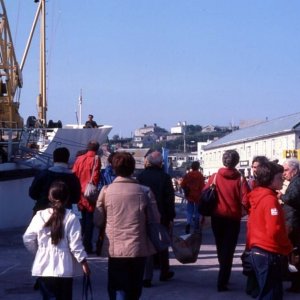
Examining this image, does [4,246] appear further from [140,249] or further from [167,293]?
[140,249]

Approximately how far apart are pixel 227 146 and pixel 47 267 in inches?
2522

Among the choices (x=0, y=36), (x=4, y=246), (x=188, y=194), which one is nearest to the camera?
(x=4, y=246)

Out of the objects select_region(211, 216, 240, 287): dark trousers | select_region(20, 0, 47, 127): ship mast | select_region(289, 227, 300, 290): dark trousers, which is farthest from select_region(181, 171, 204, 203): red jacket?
select_region(20, 0, 47, 127): ship mast

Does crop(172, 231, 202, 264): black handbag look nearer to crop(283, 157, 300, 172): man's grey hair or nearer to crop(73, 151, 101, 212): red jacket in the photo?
crop(283, 157, 300, 172): man's grey hair

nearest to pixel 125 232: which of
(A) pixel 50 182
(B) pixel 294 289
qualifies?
(A) pixel 50 182

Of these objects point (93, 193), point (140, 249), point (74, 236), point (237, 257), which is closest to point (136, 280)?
point (140, 249)

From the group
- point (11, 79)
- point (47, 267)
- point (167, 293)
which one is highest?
point (11, 79)

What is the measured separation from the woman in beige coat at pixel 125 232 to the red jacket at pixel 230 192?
2.60m

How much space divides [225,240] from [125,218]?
296 cm

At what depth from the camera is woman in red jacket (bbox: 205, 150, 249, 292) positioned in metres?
9.77

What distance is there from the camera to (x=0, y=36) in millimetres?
27672

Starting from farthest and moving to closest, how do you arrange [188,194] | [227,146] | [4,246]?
1. [227,146]
2. [188,194]
3. [4,246]

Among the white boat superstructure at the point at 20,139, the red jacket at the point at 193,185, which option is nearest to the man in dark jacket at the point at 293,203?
the red jacket at the point at 193,185

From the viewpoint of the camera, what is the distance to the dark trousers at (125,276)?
718 cm
